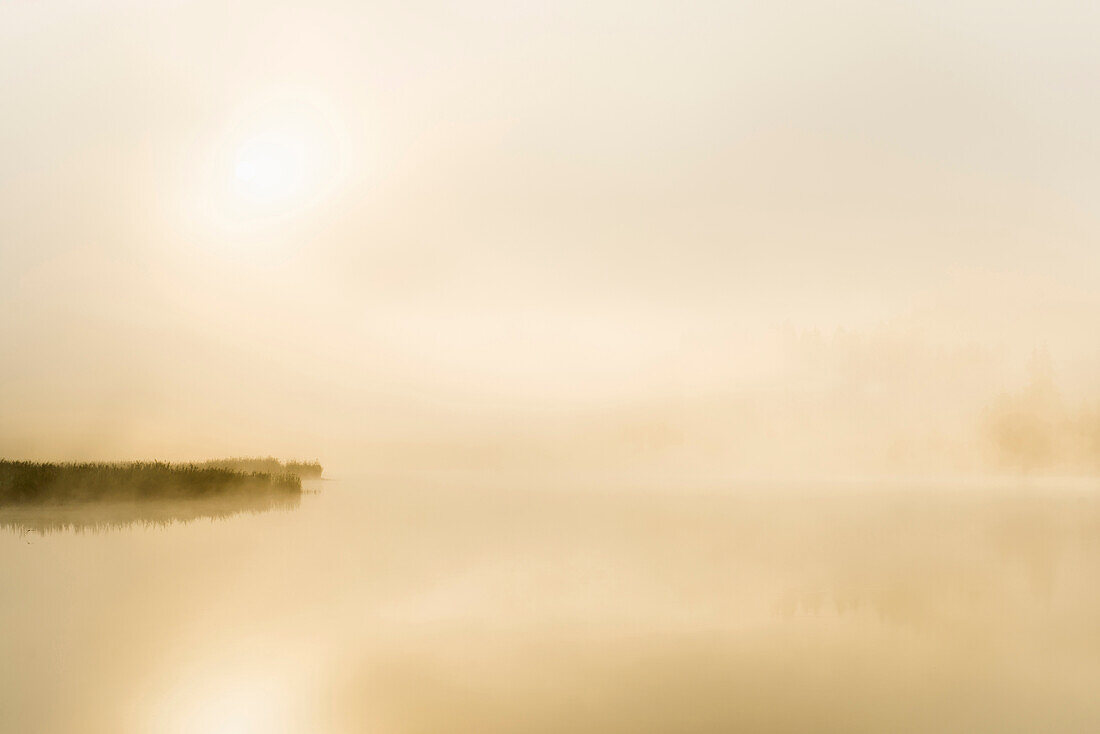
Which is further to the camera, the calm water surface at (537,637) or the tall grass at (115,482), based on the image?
the tall grass at (115,482)

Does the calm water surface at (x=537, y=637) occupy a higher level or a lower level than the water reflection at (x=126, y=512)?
lower

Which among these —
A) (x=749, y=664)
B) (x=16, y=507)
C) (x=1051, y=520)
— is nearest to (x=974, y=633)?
(x=749, y=664)

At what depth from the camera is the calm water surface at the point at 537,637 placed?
447 inches

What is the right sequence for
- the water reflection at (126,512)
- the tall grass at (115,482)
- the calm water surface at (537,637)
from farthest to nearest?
the tall grass at (115,482) → the water reflection at (126,512) → the calm water surface at (537,637)

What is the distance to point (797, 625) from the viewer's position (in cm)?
1720

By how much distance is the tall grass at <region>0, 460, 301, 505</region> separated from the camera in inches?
1695

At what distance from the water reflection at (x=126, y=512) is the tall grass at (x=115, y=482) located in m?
0.56

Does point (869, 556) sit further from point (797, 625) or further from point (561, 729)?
point (561, 729)

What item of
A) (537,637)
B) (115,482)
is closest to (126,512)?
(115,482)

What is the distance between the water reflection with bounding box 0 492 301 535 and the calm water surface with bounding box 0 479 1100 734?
12.2 feet

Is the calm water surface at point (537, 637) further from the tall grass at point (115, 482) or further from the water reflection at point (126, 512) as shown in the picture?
the tall grass at point (115, 482)

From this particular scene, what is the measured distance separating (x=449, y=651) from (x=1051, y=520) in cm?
4500

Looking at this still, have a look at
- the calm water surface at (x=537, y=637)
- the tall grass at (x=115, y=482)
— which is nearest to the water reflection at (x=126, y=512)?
the tall grass at (x=115, y=482)

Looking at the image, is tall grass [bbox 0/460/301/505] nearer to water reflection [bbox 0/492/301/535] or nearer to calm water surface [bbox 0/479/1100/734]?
water reflection [bbox 0/492/301/535]
